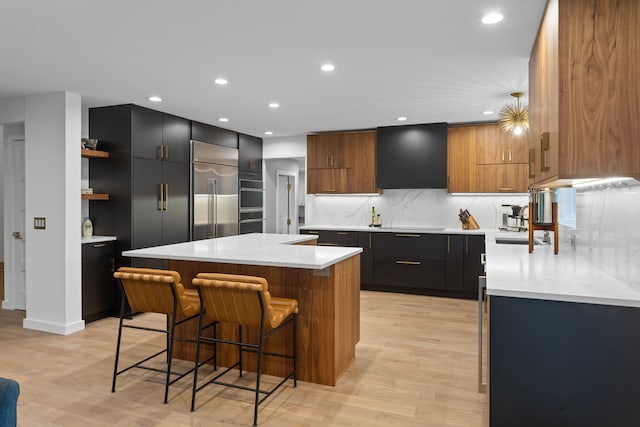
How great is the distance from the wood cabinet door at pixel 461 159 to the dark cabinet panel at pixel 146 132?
3.93 m

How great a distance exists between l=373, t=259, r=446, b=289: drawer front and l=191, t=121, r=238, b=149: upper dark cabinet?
2.93 meters

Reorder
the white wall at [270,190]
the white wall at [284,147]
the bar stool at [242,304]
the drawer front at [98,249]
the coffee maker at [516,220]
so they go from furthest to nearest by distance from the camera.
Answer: the white wall at [270,190], the white wall at [284,147], the coffee maker at [516,220], the drawer front at [98,249], the bar stool at [242,304]

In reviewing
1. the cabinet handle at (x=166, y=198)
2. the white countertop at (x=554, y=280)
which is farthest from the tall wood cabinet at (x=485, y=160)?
the cabinet handle at (x=166, y=198)

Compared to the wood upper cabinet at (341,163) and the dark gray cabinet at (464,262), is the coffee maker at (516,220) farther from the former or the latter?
the wood upper cabinet at (341,163)

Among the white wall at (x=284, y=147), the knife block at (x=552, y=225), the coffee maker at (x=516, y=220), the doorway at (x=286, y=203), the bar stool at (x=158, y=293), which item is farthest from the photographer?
the doorway at (x=286, y=203)

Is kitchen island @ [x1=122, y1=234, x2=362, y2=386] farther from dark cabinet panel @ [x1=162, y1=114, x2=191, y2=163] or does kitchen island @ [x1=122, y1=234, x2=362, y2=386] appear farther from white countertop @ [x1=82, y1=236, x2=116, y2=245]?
dark cabinet panel @ [x1=162, y1=114, x2=191, y2=163]

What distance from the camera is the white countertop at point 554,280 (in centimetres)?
176

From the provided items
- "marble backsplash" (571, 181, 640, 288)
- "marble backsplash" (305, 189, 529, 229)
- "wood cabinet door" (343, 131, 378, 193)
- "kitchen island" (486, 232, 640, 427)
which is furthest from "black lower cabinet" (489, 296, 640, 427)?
"wood cabinet door" (343, 131, 378, 193)

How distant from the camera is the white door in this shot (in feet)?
16.4

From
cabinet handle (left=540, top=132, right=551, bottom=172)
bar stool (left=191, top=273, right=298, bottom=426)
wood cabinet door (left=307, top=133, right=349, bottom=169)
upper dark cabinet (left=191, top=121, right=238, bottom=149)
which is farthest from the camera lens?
wood cabinet door (left=307, top=133, right=349, bottom=169)

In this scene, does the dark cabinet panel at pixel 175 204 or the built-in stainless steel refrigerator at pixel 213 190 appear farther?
the built-in stainless steel refrigerator at pixel 213 190

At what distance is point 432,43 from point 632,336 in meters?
2.17

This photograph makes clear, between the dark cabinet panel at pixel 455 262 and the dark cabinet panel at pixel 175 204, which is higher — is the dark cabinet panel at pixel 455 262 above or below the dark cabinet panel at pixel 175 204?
below

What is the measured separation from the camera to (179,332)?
11.3 feet
